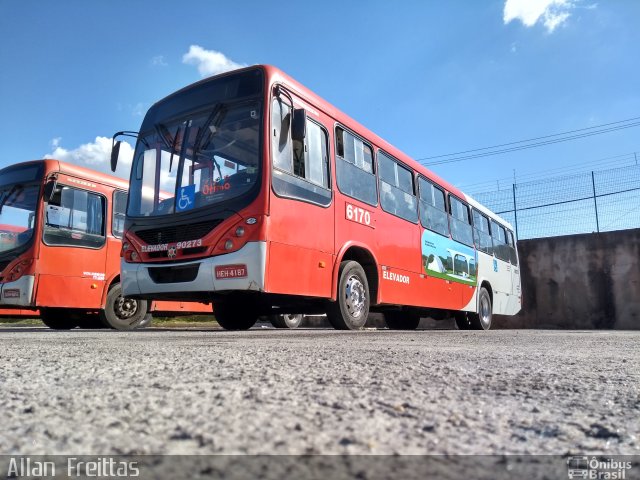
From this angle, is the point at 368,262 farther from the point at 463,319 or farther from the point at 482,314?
the point at 482,314

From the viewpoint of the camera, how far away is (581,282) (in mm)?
14305

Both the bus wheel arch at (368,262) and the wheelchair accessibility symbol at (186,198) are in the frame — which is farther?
the bus wheel arch at (368,262)

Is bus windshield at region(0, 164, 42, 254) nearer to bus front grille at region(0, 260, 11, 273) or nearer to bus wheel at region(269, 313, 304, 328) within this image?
bus front grille at region(0, 260, 11, 273)

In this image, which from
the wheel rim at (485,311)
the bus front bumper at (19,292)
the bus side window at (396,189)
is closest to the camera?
the bus side window at (396,189)

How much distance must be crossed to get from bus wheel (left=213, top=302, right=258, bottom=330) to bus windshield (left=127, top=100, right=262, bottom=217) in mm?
2128

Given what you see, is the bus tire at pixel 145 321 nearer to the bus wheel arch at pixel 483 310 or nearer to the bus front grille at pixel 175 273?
the bus front grille at pixel 175 273

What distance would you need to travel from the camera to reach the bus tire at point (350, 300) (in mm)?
6090

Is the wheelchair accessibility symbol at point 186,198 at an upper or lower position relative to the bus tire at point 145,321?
upper

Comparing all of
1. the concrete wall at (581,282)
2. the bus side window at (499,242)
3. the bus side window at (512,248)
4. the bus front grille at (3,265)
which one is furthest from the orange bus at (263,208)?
the concrete wall at (581,282)

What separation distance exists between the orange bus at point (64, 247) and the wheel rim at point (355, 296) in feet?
14.6

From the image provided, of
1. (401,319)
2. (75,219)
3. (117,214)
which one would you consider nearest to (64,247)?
(75,219)

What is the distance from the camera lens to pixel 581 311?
1418 centimetres

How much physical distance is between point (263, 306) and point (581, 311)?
11.3 meters

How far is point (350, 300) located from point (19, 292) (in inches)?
202
